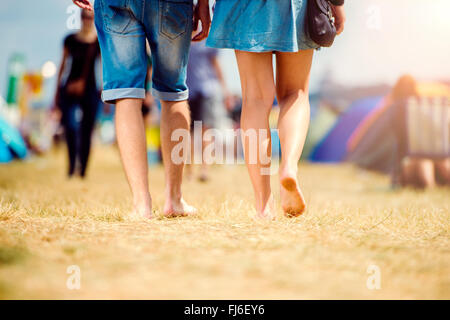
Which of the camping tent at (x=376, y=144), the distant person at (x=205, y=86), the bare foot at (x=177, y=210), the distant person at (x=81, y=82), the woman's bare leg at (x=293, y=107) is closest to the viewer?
the woman's bare leg at (x=293, y=107)

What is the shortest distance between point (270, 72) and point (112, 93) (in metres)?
0.66

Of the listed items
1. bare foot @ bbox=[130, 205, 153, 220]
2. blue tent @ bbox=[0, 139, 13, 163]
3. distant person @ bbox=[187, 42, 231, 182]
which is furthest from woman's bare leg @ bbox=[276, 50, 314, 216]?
blue tent @ bbox=[0, 139, 13, 163]

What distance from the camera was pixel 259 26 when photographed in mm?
1793

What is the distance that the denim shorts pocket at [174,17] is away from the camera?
1.91m

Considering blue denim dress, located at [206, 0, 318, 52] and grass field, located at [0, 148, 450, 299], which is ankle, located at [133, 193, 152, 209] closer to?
grass field, located at [0, 148, 450, 299]

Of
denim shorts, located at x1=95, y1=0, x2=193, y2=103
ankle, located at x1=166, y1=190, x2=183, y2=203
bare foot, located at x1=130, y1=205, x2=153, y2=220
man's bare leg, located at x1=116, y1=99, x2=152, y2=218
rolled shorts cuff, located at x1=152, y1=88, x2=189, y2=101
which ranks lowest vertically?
bare foot, located at x1=130, y1=205, x2=153, y2=220

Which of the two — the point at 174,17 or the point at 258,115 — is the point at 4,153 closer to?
the point at 174,17

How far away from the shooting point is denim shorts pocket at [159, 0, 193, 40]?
6.25ft

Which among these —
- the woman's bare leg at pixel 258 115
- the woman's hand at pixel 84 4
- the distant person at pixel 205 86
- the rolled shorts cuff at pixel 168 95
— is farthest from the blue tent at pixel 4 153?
the woman's bare leg at pixel 258 115

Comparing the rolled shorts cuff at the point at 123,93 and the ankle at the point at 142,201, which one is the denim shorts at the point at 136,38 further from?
the ankle at the point at 142,201

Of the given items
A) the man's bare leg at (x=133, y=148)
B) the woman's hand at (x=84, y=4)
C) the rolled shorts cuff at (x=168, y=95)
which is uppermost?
the woman's hand at (x=84, y=4)

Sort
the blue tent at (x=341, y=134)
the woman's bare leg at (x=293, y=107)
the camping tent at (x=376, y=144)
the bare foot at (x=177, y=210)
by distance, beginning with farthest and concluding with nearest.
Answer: the blue tent at (x=341, y=134) < the camping tent at (x=376, y=144) < the bare foot at (x=177, y=210) < the woman's bare leg at (x=293, y=107)

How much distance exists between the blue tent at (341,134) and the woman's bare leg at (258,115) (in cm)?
636

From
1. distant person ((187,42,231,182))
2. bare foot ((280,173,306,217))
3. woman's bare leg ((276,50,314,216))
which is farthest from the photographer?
distant person ((187,42,231,182))
